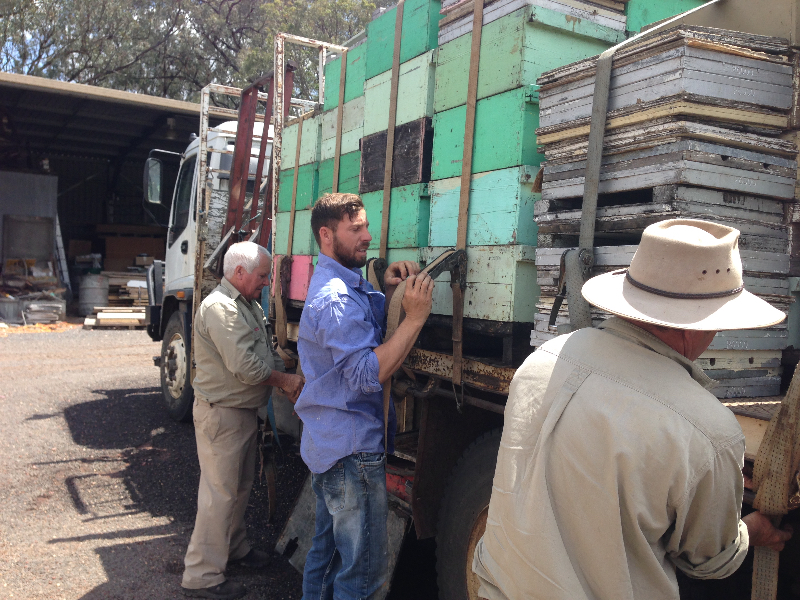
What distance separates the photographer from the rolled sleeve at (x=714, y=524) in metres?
1.46

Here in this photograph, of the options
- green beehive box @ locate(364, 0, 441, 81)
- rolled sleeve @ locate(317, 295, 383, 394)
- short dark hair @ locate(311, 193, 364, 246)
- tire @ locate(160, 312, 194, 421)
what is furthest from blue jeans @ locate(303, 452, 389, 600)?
tire @ locate(160, 312, 194, 421)

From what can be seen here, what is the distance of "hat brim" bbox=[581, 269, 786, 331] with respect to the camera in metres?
1.50

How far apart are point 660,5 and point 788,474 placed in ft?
8.09

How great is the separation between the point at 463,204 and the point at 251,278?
1.68 metres

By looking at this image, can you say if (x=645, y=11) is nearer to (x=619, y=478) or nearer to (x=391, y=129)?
(x=391, y=129)

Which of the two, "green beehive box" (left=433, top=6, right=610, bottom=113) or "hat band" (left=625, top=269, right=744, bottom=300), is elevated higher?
"green beehive box" (left=433, top=6, right=610, bottom=113)

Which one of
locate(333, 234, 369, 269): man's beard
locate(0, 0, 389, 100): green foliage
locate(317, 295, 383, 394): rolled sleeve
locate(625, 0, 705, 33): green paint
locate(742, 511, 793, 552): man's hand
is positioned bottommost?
locate(742, 511, 793, 552): man's hand

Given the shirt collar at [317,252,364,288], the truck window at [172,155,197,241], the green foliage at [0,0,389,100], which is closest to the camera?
the shirt collar at [317,252,364,288]

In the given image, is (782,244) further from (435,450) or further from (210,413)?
(210,413)

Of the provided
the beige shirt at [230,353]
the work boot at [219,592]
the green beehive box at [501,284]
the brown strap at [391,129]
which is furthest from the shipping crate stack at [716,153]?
the work boot at [219,592]

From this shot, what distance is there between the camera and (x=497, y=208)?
2.91 meters

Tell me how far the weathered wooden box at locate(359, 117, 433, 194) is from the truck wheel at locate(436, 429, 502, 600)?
1366 mm

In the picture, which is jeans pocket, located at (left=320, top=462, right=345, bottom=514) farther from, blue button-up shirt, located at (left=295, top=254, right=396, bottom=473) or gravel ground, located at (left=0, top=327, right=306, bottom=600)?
gravel ground, located at (left=0, top=327, right=306, bottom=600)

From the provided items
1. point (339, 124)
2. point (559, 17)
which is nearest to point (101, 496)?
point (339, 124)
